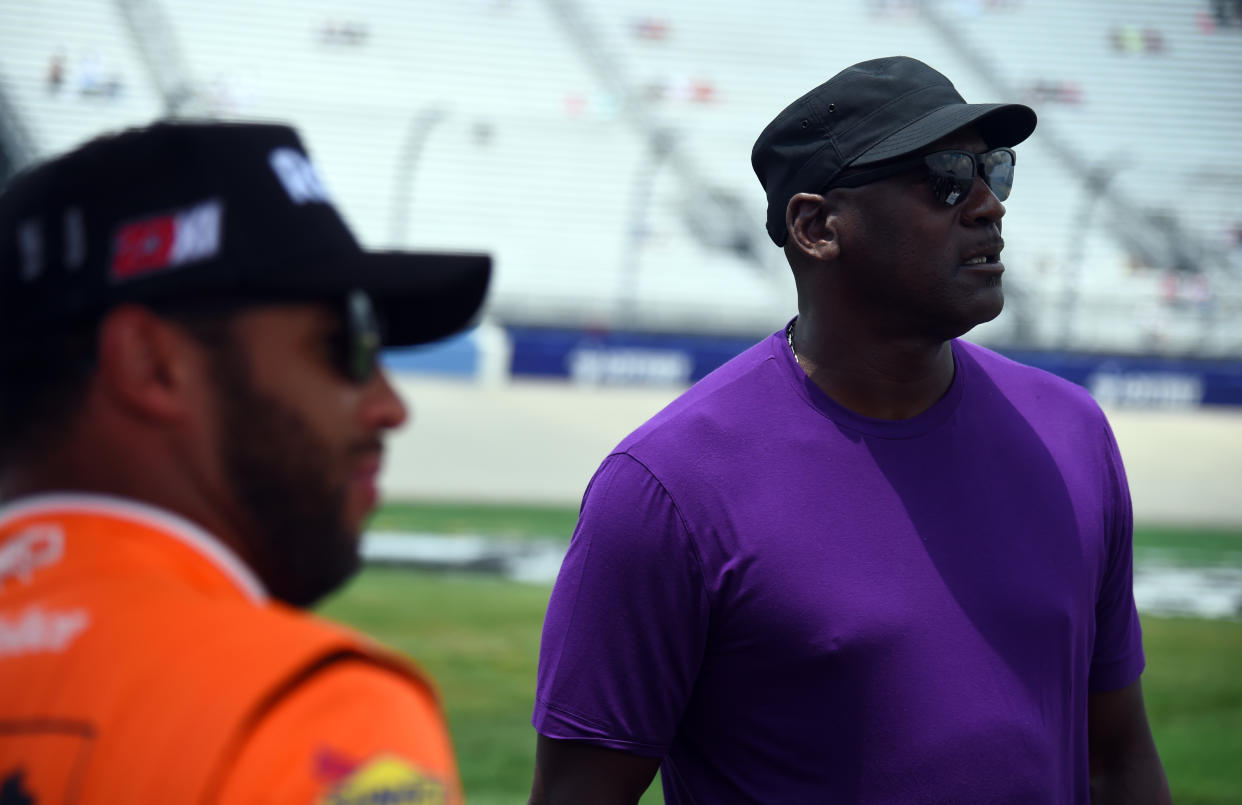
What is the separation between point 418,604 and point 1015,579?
20.4ft

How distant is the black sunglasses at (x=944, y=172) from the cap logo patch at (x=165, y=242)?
Result: 133 cm

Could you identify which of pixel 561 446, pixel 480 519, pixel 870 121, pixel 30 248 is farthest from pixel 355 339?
pixel 561 446

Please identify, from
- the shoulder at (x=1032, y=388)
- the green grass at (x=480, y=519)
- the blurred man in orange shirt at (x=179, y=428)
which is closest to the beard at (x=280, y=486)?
the blurred man in orange shirt at (x=179, y=428)

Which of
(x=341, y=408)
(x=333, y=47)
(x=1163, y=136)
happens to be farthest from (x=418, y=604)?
(x=1163, y=136)

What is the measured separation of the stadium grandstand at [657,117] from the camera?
20.2 meters

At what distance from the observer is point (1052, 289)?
20.4 meters

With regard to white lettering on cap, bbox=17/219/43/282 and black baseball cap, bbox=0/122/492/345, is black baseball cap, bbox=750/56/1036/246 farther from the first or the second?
white lettering on cap, bbox=17/219/43/282

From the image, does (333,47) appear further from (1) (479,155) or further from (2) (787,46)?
(2) (787,46)

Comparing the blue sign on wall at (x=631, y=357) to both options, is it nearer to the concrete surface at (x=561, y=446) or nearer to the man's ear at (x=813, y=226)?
the concrete surface at (x=561, y=446)

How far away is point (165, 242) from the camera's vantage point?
1.09 meters

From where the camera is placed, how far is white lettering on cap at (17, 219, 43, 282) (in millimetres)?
1110

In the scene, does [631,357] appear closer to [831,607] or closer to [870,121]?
[870,121]

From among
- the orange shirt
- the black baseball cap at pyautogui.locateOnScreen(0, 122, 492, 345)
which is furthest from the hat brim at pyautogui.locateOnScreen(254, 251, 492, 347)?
the orange shirt

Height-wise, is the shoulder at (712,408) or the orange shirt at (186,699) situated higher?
the orange shirt at (186,699)
